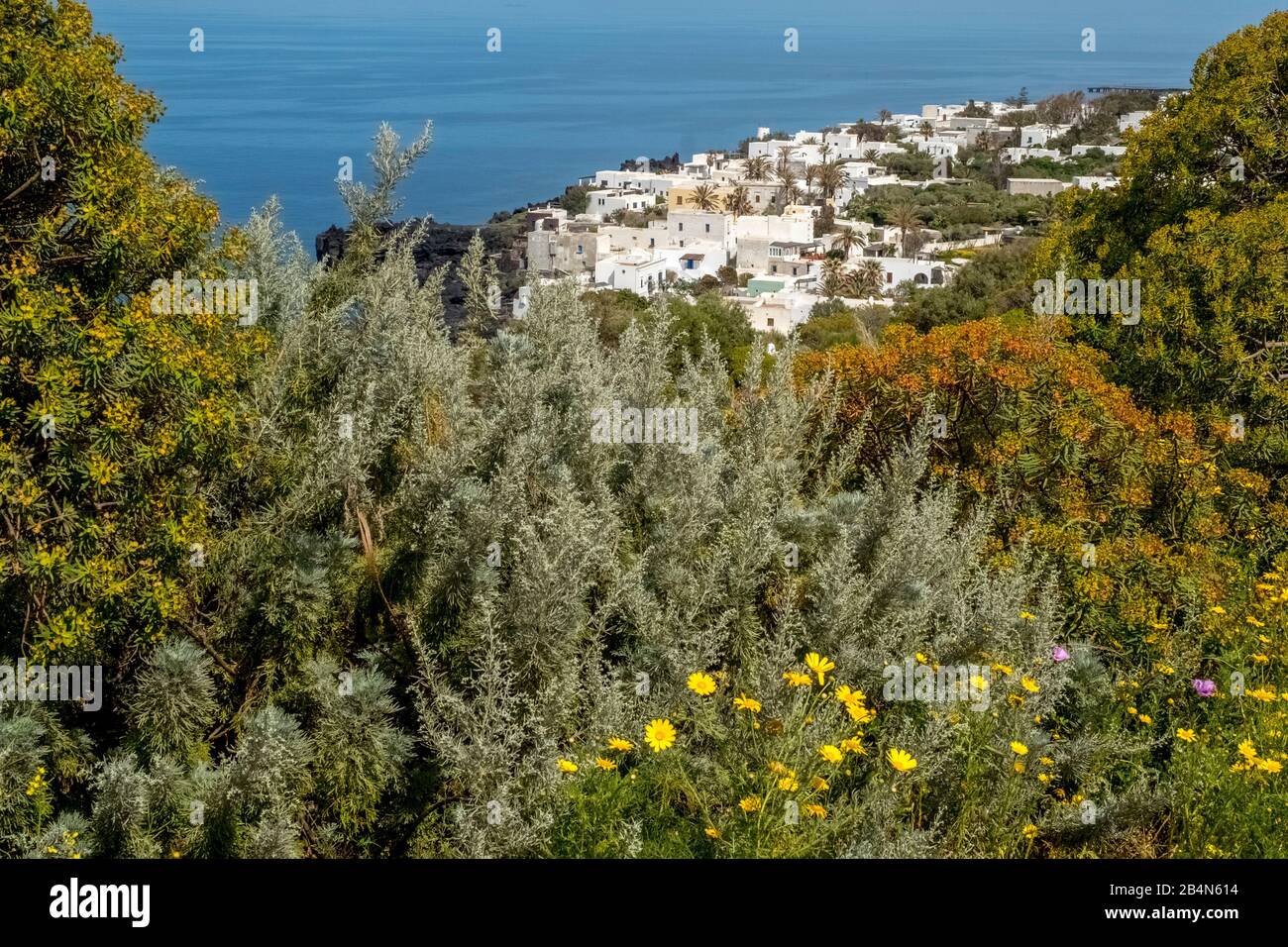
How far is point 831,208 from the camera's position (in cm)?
8581

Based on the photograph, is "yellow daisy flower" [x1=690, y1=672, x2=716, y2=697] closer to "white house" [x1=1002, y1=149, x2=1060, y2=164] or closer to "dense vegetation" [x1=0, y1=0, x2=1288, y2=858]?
"dense vegetation" [x1=0, y1=0, x2=1288, y2=858]

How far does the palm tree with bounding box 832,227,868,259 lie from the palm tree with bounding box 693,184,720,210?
12.6 meters

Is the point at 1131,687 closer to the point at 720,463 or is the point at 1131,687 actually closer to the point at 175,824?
the point at 720,463

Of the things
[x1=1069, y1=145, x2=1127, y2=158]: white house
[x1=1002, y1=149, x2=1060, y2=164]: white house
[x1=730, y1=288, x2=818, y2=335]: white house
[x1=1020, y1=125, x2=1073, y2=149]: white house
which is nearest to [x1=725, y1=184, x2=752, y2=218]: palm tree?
[x1=1002, y1=149, x2=1060, y2=164]: white house

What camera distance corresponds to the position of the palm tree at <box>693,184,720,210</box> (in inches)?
3376

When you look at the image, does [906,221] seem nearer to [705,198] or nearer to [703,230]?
[703,230]

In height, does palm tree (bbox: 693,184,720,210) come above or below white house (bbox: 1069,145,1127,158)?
below

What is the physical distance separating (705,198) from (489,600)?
85.3 meters

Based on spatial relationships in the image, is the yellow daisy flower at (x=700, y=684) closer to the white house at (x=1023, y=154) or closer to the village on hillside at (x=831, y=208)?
the village on hillside at (x=831, y=208)

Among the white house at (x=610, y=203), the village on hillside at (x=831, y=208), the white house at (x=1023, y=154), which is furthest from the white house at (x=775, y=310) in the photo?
the white house at (x=1023, y=154)

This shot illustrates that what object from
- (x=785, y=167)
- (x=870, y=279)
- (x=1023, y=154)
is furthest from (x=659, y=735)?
(x=1023, y=154)

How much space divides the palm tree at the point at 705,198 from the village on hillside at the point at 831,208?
7.5 inches
